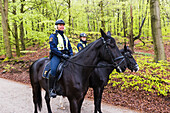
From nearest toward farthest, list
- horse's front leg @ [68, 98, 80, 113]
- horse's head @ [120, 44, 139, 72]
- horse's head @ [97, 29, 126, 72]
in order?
horse's head @ [97, 29, 126, 72]
horse's front leg @ [68, 98, 80, 113]
horse's head @ [120, 44, 139, 72]

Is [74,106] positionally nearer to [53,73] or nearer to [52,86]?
[52,86]

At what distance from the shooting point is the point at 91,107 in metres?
4.92

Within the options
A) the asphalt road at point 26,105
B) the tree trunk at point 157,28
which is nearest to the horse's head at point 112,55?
the asphalt road at point 26,105

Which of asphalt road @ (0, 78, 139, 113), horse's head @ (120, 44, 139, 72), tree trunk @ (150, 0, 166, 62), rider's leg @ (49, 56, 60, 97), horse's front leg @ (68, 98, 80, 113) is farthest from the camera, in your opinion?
tree trunk @ (150, 0, 166, 62)

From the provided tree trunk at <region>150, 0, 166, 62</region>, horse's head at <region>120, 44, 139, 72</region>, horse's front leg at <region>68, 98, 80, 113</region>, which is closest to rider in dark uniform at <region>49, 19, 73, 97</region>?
horse's front leg at <region>68, 98, 80, 113</region>

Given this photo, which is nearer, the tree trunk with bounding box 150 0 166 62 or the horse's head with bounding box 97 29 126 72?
the horse's head with bounding box 97 29 126 72

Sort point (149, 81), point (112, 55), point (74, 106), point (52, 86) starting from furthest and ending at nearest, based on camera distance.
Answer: point (149, 81)
point (52, 86)
point (74, 106)
point (112, 55)

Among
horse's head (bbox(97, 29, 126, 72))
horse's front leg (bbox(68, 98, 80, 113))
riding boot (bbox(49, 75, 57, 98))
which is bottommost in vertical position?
horse's front leg (bbox(68, 98, 80, 113))

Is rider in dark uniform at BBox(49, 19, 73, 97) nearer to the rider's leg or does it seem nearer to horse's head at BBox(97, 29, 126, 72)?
the rider's leg

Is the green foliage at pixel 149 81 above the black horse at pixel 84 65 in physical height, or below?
below

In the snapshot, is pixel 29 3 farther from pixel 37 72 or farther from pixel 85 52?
pixel 85 52

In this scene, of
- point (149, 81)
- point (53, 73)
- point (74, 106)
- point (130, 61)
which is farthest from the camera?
point (149, 81)

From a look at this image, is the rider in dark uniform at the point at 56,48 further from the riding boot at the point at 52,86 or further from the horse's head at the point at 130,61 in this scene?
the horse's head at the point at 130,61

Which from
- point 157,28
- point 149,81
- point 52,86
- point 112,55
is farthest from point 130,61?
point 157,28
